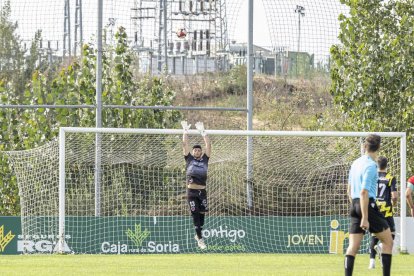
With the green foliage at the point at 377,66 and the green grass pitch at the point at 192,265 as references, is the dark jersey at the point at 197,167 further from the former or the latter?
the green foliage at the point at 377,66

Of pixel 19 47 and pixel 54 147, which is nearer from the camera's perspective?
pixel 54 147

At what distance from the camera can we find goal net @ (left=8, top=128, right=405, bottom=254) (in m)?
23.4

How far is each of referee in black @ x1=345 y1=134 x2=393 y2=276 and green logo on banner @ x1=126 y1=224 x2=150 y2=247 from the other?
10.0 metres

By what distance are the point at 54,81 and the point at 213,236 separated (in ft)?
25.1

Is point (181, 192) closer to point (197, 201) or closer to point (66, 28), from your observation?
point (197, 201)

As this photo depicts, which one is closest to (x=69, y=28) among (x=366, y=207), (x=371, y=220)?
(x=371, y=220)

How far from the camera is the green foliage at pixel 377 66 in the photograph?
89.3 feet

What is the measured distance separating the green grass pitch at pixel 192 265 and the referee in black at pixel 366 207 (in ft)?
8.01

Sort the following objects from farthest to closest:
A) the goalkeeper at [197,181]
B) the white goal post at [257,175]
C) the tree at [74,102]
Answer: the tree at [74,102], the white goal post at [257,175], the goalkeeper at [197,181]

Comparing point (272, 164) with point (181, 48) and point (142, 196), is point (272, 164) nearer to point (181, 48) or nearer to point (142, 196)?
point (142, 196)

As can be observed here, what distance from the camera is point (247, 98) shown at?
984 inches

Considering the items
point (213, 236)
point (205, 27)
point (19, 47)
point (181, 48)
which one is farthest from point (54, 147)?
point (181, 48)

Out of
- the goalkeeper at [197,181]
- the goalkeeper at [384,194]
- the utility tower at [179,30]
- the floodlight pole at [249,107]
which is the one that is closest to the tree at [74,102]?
the utility tower at [179,30]

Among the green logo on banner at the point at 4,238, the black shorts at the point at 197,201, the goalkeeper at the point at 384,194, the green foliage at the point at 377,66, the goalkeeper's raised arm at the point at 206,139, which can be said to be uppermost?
the green foliage at the point at 377,66
